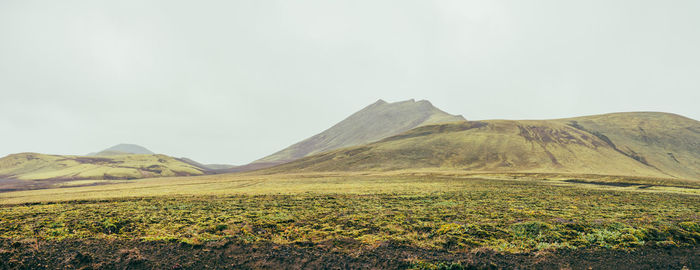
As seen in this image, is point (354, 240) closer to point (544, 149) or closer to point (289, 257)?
point (289, 257)

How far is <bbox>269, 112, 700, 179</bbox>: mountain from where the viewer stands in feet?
410

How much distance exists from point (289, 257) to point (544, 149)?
162430mm

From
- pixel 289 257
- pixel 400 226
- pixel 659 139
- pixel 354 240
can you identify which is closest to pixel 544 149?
pixel 659 139

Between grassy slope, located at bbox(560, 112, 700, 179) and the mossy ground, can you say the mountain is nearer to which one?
grassy slope, located at bbox(560, 112, 700, 179)

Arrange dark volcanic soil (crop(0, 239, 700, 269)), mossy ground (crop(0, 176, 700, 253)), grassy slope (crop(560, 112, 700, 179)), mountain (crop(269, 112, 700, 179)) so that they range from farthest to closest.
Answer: grassy slope (crop(560, 112, 700, 179)) < mountain (crop(269, 112, 700, 179)) < mossy ground (crop(0, 176, 700, 253)) < dark volcanic soil (crop(0, 239, 700, 269))

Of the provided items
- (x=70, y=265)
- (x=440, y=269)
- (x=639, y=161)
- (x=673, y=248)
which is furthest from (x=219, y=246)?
(x=639, y=161)

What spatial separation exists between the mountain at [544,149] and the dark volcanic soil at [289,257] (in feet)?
355

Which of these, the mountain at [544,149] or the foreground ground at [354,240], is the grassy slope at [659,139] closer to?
the mountain at [544,149]

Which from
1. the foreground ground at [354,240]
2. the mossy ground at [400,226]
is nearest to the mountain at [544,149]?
the mossy ground at [400,226]

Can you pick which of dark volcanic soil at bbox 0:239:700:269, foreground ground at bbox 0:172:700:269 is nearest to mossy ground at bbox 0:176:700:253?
foreground ground at bbox 0:172:700:269

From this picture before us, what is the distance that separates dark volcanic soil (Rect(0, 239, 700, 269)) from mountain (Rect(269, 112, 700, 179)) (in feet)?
355

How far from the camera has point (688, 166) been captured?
439 ft

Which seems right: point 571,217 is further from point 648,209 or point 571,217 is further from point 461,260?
point 461,260

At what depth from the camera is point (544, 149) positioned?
467ft
